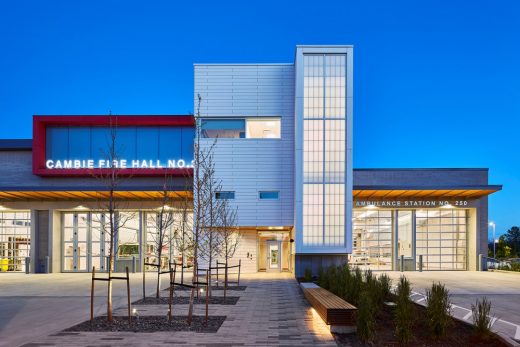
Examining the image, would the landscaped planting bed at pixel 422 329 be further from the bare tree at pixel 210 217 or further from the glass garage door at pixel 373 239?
the glass garage door at pixel 373 239

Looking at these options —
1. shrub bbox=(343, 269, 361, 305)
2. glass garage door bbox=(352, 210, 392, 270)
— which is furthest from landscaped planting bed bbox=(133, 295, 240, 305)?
glass garage door bbox=(352, 210, 392, 270)

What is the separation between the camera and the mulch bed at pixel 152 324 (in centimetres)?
1032

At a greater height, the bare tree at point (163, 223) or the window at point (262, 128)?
the window at point (262, 128)

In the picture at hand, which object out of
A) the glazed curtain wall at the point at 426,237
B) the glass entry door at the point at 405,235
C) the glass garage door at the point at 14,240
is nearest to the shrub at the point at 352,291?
the glazed curtain wall at the point at 426,237

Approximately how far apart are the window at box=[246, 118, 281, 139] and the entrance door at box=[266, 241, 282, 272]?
302 inches

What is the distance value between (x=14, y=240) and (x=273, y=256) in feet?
61.7

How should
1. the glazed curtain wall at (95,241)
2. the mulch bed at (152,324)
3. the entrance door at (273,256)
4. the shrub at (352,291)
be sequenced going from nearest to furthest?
the mulch bed at (152,324)
the shrub at (352,291)
the entrance door at (273,256)
the glazed curtain wall at (95,241)

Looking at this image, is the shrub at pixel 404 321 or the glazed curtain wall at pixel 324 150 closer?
the shrub at pixel 404 321

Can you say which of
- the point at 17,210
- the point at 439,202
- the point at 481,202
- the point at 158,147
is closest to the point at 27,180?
the point at 17,210

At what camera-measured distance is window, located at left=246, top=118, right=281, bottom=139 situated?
27.8 meters

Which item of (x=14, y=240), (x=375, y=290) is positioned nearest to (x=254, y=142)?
(x=375, y=290)

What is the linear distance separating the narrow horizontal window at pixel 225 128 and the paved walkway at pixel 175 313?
1142 cm

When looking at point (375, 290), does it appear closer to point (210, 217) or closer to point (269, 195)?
point (210, 217)

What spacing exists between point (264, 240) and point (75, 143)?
565 inches
